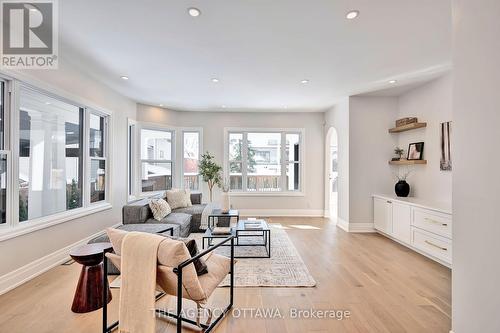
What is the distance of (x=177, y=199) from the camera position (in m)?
4.81

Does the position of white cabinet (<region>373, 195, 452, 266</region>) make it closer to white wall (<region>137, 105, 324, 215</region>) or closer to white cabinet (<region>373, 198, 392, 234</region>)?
white cabinet (<region>373, 198, 392, 234</region>)

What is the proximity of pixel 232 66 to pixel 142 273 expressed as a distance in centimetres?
288

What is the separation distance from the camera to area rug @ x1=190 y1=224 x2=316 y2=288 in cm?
262

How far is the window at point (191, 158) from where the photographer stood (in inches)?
245

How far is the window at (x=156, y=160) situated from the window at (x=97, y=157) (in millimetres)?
1200

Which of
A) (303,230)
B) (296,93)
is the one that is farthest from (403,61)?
(303,230)

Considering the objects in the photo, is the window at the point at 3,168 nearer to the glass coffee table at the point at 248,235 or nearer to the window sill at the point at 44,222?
the window sill at the point at 44,222

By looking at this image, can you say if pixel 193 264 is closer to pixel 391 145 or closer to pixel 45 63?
pixel 45 63

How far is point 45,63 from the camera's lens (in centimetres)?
292

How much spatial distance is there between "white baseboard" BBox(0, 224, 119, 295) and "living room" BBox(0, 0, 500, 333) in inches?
0.5

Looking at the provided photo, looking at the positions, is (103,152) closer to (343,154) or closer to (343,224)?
(343,154)

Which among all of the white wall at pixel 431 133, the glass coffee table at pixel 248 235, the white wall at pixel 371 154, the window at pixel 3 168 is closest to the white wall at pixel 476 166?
the glass coffee table at pixel 248 235

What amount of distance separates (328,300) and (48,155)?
3937mm

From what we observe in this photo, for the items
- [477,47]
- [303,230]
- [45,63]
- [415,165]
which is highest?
[45,63]
